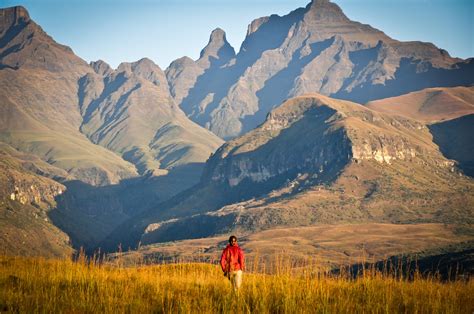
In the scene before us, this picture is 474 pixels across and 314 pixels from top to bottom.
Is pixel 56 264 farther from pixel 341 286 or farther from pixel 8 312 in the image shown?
pixel 341 286

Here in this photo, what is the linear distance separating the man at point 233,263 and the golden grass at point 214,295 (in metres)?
0.36

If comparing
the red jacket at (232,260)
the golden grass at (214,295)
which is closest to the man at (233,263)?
the red jacket at (232,260)

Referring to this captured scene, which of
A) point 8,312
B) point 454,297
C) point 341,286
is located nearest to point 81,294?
point 8,312

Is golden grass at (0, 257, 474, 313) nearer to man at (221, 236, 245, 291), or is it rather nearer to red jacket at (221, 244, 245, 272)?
man at (221, 236, 245, 291)

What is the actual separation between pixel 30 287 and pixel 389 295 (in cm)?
1141

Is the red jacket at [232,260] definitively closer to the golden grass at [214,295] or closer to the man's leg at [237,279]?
the man's leg at [237,279]

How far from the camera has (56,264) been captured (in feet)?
86.7

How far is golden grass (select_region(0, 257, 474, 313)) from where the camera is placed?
17875mm

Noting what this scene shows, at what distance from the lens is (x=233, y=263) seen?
22.1 m

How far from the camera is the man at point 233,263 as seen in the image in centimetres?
2167

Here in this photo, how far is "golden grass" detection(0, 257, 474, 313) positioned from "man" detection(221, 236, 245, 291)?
1.17 ft

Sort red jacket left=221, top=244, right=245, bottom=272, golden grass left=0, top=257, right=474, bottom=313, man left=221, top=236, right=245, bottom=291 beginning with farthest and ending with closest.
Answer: red jacket left=221, top=244, right=245, bottom=272 < man left=221, top=236, right=245, bottom=291 < golden grass left=0, top=257, right=474, bottom=313

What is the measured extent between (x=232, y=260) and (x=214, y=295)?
78.3 inches

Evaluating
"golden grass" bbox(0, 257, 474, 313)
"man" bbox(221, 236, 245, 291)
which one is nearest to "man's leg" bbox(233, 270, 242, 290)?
"man" bbox(221, 236, 245, 291)
